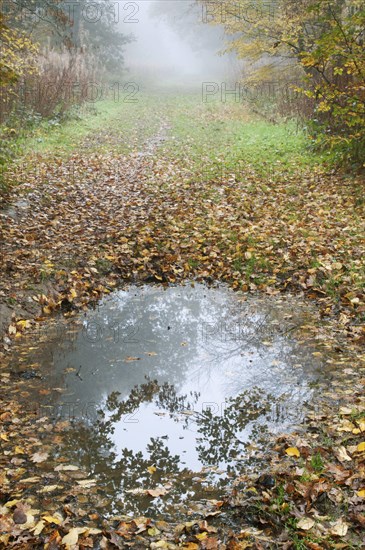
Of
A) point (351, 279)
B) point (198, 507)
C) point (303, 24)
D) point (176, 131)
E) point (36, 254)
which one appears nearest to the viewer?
point (198, 507)

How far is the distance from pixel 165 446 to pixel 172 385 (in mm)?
898

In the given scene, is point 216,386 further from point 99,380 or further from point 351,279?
point 351,279

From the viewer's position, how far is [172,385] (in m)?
4.53

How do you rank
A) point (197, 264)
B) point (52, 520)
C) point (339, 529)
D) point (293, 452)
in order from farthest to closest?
point (197, 264) → point (293, 452) → point (52, 520) → point (339, 529)

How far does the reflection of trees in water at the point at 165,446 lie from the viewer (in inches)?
126

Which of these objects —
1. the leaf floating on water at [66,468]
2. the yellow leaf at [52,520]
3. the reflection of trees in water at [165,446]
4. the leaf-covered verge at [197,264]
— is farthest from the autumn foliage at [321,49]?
the yellow leaf at [52,520]

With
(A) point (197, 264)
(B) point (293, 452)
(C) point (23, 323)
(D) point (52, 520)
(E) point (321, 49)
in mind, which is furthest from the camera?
(E) point (321, 49)

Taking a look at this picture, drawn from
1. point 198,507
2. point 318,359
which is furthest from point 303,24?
point 198,507

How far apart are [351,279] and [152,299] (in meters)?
2.51

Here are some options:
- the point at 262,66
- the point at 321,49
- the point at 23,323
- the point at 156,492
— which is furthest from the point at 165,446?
the point at 262,66

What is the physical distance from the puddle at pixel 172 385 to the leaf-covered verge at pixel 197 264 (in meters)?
0.21

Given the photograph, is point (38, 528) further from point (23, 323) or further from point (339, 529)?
point (23, 323)

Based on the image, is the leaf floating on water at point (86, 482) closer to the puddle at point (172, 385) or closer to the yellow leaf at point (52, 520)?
the puddle at point (172, 385)

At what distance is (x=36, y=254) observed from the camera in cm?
660
